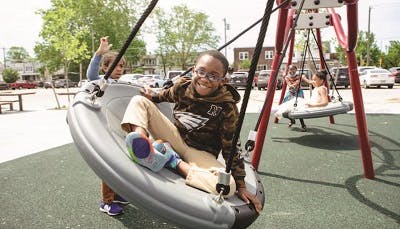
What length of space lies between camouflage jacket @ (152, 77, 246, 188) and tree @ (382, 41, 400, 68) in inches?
2062

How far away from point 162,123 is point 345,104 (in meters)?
4.66

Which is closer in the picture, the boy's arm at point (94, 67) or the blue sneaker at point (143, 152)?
the blue sneaker at point (143, 152)

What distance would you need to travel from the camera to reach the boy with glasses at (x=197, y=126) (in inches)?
74.5

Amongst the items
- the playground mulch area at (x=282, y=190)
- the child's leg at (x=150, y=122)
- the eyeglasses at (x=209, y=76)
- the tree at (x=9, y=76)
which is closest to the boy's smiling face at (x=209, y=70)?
the eyeglasses at (x=209, y=76)

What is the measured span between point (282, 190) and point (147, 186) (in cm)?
234

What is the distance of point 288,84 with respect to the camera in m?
7.99

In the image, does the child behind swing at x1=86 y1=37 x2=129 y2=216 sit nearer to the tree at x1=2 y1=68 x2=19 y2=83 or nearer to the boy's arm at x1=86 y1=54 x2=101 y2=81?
the boy's arm at x1=86 y1=54 x2=101 y2=81

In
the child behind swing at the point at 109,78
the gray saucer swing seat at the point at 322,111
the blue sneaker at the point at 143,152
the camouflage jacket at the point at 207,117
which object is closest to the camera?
the blue sneaker at the point at 143,152

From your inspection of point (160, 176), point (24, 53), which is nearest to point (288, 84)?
point (160, 176)

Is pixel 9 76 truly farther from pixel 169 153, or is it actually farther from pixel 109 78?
pixel 169 153

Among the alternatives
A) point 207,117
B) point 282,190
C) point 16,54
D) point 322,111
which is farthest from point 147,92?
point 16,54

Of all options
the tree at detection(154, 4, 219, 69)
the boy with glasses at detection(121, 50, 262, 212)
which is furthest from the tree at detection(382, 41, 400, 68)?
the boy with glasses at detection(121, 50, 262, 212)

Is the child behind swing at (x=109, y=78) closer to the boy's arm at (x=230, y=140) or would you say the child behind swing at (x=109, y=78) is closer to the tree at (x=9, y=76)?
the boy's arm at (x=230, y=140)

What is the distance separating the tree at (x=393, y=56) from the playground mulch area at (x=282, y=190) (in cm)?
4823
